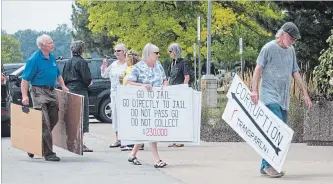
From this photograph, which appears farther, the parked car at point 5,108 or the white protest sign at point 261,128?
the parked car at point 5,108

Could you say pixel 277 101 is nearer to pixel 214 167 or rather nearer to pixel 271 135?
pixel 271 135

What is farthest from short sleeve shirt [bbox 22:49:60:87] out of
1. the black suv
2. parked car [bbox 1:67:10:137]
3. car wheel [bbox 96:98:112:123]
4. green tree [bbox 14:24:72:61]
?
green tree [bbox 14:24:72:61]

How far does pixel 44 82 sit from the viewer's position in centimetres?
1068

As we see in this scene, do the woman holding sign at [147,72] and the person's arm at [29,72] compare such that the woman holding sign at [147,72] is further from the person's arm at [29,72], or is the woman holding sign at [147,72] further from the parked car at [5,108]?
the parked car at [5,108]

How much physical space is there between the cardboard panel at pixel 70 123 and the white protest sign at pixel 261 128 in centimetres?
264

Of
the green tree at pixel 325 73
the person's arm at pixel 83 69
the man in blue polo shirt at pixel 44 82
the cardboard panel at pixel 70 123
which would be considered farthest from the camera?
the green tree at pixel 325 73

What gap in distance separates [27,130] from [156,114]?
5.91 ft

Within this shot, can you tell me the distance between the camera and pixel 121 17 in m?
Answer: 37.2

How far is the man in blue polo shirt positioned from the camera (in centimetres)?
1061

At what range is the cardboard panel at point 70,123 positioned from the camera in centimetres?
1085

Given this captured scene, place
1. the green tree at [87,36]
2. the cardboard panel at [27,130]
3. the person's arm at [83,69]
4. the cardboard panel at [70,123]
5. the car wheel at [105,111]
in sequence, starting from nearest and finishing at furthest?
the cardboard panel at [27,130] < the cardboard panel at [70,123] < the person's arm at [83,69] < the car wheel at [105,111] < the green tree at [87,36]

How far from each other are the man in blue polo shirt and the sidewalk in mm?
1324

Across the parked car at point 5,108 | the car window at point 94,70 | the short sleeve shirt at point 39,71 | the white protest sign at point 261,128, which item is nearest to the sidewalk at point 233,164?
the white protest sign at point 261,128

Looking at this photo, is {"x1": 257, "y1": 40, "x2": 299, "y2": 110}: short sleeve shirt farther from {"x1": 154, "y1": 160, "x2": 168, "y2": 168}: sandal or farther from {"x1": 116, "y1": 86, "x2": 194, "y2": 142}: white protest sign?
{"x1": 154, "y1": 160, "x2": 168, "y2": 168}: sandal
